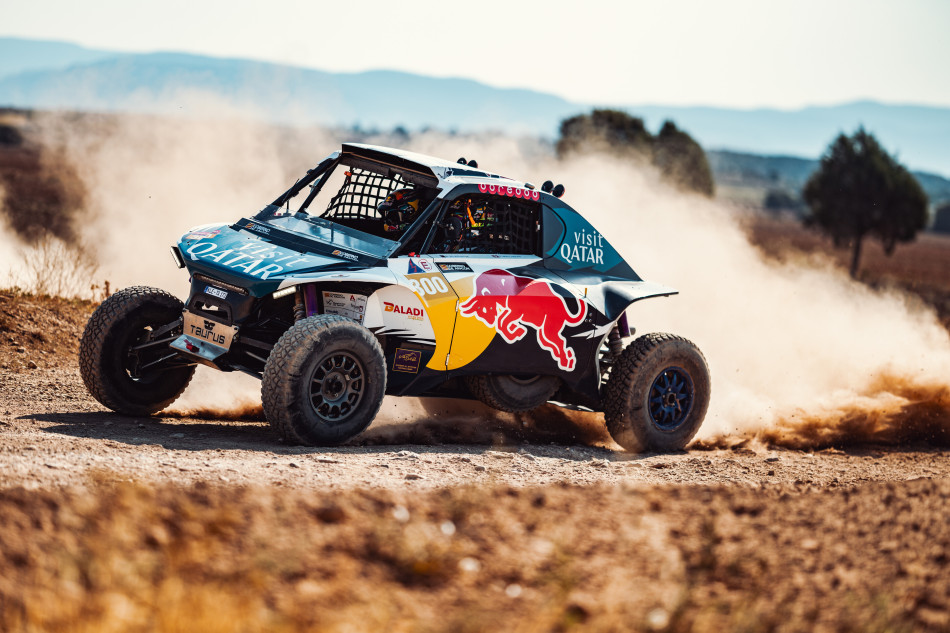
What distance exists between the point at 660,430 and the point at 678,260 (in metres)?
8.28

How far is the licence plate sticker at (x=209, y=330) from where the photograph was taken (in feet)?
22.9

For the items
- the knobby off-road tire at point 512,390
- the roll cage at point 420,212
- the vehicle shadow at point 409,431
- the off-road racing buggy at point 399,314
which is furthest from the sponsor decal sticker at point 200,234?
the knobby off-road tire at point 512,390

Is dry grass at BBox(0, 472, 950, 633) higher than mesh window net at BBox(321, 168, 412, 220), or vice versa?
mesh window net at BBox(321, 168, 412, 220)

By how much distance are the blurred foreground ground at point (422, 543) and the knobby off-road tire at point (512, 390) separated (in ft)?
2.99

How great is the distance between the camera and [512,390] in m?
8.23

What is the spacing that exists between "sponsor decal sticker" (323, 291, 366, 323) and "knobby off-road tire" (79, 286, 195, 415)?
1287 mm

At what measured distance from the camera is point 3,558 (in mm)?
4027

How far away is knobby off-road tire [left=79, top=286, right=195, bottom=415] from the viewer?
24.8 feet

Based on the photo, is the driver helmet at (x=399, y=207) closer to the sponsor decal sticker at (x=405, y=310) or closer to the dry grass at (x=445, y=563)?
the sponsor decal sticker at (x=405, y=310)

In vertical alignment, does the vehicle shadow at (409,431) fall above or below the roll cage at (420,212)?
below

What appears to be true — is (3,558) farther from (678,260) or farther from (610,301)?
(678,260)

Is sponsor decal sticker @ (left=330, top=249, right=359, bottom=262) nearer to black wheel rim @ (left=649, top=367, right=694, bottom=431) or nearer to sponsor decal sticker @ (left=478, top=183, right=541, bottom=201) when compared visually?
sponsor decal sticker @ (left=478, top=183, right=541, bottom=201)

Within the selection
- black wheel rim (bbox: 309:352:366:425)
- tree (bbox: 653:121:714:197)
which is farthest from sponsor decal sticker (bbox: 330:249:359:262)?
tree (bbox: 653:121:714:197)

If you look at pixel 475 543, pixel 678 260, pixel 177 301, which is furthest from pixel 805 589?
pixel 678 260
